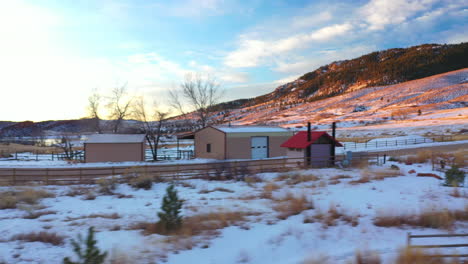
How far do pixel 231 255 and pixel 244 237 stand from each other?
1.14 m

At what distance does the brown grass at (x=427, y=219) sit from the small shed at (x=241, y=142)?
20.1 m

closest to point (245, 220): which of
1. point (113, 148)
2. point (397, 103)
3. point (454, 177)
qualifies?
point (454, 177)

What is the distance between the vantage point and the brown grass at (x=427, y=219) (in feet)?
25.0

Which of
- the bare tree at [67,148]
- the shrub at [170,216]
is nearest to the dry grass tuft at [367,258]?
the shrub at [170,216]

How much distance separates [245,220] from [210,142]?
2151 cm

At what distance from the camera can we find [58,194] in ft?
43.3

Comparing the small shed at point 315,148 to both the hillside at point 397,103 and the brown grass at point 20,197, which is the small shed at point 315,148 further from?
the hillside at point 397,103

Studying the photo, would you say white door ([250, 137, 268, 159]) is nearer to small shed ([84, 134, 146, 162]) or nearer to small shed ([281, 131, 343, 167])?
small shed ([281, 131, 343, 167])

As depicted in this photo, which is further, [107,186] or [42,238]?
[107,186]

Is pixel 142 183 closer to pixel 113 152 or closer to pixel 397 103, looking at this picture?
pixel 113 152

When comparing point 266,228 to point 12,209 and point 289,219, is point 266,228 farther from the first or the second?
point 12,209

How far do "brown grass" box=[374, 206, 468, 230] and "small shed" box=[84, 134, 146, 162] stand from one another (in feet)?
79.2

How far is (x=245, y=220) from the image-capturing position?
859 cm

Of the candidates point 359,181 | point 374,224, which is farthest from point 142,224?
point 359,181
